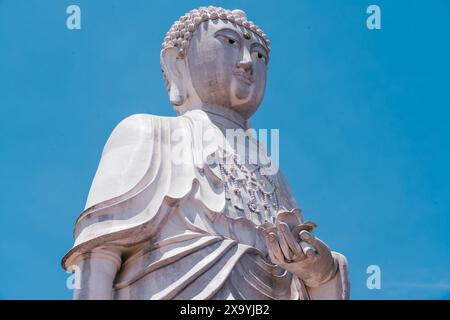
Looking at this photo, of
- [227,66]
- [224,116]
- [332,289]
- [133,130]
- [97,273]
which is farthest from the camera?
[224,116]

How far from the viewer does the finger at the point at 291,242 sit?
8789 mm

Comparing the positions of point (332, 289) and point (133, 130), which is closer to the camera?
point (332, 289)

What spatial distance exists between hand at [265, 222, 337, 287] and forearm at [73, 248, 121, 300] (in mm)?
1174

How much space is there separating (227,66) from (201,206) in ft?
5.05

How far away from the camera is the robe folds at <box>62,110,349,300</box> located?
883 cm

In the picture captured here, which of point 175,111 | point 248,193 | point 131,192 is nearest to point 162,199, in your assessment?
point 131,192

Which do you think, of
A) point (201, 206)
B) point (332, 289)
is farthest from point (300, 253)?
point (201, 206)

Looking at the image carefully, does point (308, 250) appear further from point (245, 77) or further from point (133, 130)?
point (245, 77)

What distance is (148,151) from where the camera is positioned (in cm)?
954

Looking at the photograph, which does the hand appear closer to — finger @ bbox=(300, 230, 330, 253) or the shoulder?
finger @ bbox=(300, 230, 330, 253)

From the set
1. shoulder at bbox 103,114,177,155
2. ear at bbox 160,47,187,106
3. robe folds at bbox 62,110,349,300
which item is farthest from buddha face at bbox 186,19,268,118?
shoulder at bbox 103,114,177,155

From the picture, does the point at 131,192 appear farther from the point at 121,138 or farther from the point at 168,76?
the point at 168,76

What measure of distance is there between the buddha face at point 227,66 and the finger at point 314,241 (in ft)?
6.17

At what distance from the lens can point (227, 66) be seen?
10.3 m
